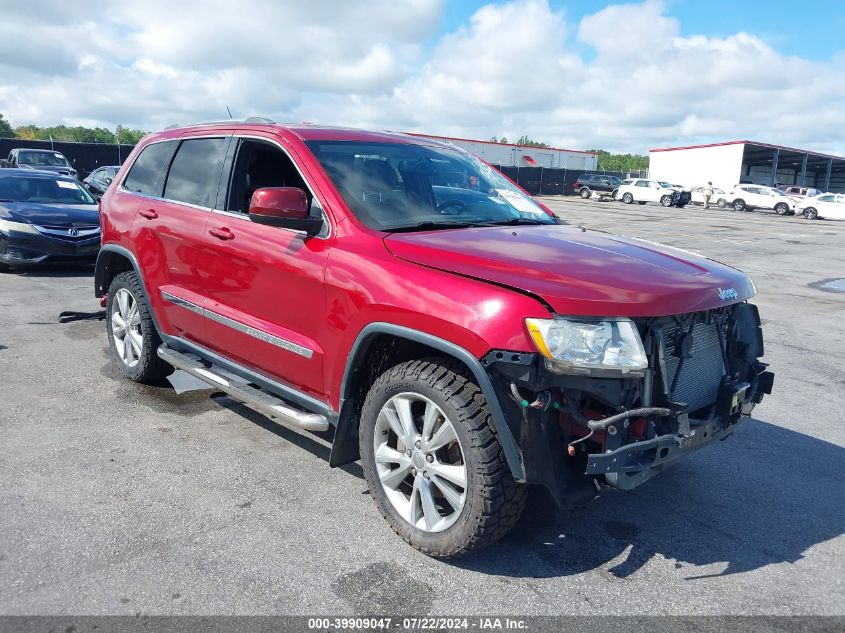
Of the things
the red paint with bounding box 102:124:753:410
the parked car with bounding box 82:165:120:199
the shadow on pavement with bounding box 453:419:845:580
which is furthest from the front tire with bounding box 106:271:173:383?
the parked car with bounding box 82:165:120:199

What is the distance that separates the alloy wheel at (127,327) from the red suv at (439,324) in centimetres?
65

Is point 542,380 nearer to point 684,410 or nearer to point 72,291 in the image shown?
point 684,410

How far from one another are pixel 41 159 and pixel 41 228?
15562 mm

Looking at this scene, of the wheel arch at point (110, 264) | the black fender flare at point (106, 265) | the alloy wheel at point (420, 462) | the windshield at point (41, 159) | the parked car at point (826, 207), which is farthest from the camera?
the parked car at point (826, 207)

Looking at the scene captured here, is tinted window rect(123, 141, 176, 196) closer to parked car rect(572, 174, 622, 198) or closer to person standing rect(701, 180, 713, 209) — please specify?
parked car rect(572, 174, 622, 198)

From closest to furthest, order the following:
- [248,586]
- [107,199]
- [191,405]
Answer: [248,586]
[191,405]
[107,199]

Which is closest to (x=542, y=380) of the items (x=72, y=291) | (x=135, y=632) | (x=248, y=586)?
(x=248, y=586)

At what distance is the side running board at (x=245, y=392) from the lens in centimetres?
367

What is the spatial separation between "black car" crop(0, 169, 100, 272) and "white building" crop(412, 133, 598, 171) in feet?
135

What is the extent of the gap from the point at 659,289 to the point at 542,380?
2.20ft

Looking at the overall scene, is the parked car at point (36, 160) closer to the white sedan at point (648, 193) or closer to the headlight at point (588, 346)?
the headlight at point (588, 346)

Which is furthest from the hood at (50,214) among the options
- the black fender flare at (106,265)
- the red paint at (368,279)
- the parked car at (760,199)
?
the parked car at (760,199)

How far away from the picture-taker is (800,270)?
14508 mm

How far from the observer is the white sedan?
4384 cm
